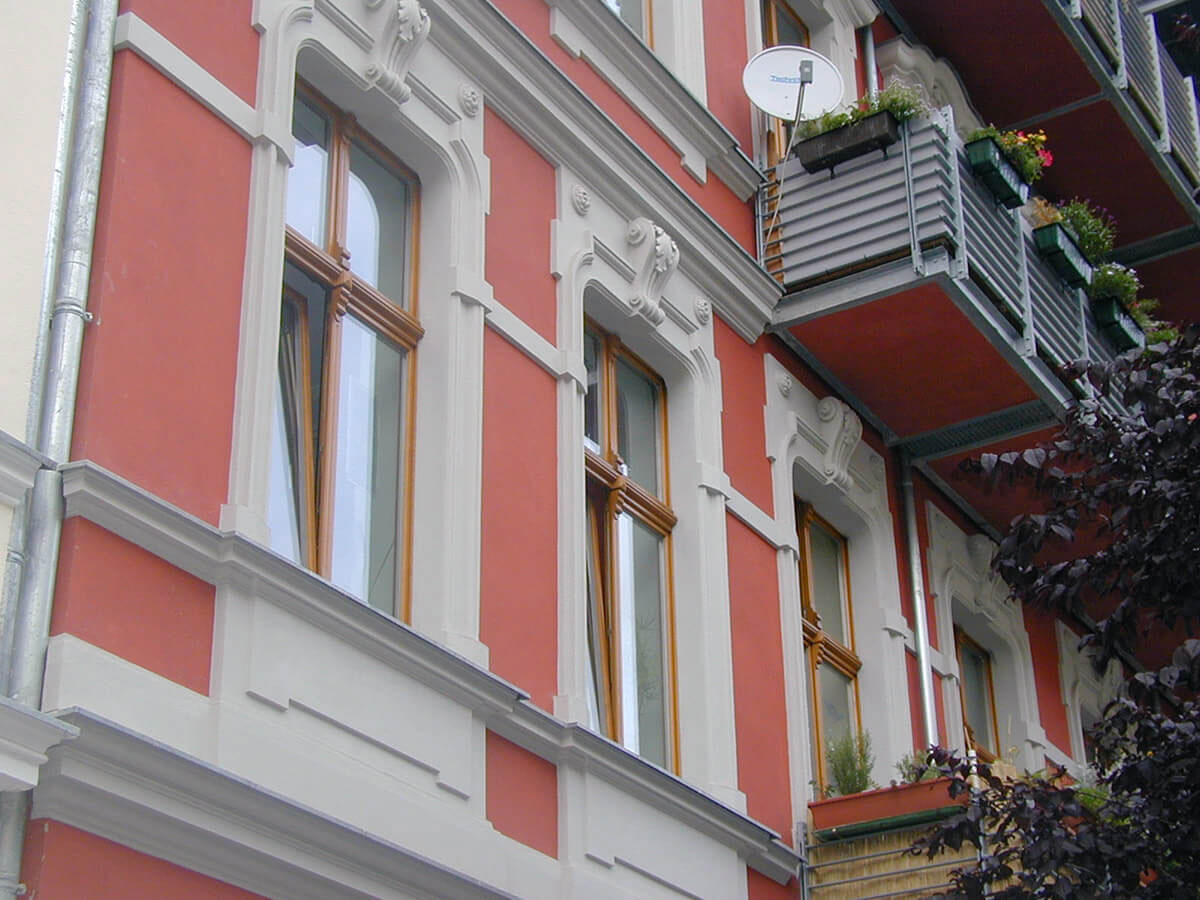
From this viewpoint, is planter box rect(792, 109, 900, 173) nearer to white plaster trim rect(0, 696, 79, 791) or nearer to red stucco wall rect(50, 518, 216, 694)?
red stucco wall rect(50, 518, 216, 694)

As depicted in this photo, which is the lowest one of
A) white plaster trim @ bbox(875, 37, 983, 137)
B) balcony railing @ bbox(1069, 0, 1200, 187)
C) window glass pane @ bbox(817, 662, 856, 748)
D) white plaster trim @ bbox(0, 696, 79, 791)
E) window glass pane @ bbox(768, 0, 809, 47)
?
white plaster trim @ bbox(0, 696, 79, 791)

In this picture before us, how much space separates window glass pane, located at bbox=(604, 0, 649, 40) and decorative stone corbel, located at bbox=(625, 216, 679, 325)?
6.86 ft

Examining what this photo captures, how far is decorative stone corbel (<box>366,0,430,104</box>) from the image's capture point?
384 inches

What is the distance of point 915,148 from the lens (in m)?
13.0

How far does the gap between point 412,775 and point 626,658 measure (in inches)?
108

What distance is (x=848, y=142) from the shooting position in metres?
13.2

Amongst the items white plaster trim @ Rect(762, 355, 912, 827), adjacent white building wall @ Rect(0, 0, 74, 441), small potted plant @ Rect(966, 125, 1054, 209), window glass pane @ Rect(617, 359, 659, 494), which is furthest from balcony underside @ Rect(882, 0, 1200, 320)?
adjacent white building wall @ Rect(0, 0, 74, 441)

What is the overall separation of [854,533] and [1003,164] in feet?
9.20

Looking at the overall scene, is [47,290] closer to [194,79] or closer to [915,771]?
[194,79]

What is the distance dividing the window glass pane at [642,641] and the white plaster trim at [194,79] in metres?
3.52

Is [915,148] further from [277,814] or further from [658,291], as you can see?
[277,814]

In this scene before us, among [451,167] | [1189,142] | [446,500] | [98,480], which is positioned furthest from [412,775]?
[1189,142]

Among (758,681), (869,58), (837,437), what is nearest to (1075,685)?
(837,437)

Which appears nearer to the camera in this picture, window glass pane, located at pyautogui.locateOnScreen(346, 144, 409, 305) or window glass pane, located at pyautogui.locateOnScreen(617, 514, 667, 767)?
window glass pane, located at pyautogui.locateOnScreen(346, 144, 409, 305)
